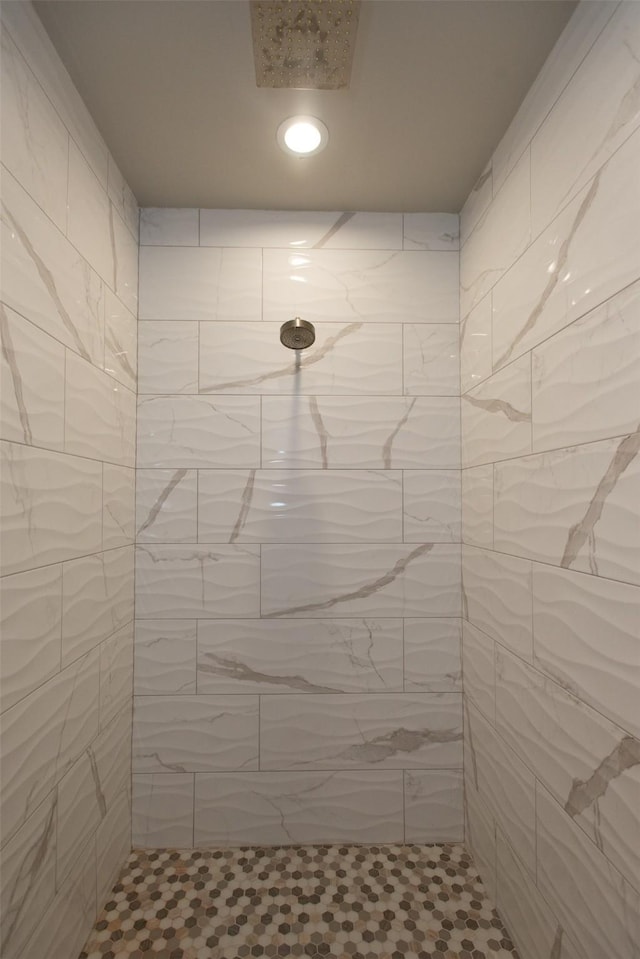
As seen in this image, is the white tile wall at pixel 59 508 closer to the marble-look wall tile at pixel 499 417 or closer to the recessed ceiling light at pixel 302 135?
the recessed ceiling light at pixel 302 135

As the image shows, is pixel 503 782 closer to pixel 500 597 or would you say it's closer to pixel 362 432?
pixel 500 597

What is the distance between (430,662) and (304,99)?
1721 mm

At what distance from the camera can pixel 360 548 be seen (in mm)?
1726

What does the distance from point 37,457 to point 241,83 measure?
1.04 m

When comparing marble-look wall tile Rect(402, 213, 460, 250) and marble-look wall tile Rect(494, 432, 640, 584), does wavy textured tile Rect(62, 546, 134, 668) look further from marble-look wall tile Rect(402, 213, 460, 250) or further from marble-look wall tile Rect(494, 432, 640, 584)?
marble-look wall tile Rect(402, 213, 460, 250)

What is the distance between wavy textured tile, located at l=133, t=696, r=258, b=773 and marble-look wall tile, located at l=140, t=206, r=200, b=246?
158 centimetres

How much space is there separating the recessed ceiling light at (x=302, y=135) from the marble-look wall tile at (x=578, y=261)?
651mm

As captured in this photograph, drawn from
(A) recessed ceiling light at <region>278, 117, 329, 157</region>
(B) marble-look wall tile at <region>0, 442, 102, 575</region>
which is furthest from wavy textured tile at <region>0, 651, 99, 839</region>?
(A) recessed ceiling light at <region>278, 117, 329, 157</region>

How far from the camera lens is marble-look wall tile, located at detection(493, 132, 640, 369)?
868 mm

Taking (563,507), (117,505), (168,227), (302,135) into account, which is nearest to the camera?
(563,507)

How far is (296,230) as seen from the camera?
177cm

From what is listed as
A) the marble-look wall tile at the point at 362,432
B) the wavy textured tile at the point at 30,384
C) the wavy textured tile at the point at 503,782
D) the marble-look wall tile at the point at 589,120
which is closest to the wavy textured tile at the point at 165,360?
the marble-look wall tile at the point at 362,432

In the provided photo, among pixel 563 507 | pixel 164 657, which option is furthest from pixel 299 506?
pixel 563 507

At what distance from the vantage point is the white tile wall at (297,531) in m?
1.67
